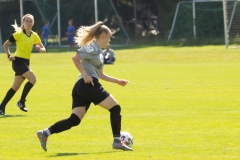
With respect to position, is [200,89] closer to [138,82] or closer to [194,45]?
[138,82]

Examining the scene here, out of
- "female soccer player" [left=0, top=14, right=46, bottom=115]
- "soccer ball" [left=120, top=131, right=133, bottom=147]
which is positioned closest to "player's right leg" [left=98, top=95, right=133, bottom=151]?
"soccer ball" [left=120, top=131, right=133, bottom=147]

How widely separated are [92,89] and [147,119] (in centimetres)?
353

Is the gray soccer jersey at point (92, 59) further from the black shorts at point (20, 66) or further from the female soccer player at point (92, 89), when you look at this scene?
the black shorts at point (20, 66)

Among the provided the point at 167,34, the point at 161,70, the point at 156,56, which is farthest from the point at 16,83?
the point at 167,34

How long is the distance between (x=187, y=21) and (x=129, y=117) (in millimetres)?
29184

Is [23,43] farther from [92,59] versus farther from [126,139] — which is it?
[126,139]

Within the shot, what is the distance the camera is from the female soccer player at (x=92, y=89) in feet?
27.3

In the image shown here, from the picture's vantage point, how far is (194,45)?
39.2 m

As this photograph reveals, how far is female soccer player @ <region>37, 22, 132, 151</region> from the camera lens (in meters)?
8.31

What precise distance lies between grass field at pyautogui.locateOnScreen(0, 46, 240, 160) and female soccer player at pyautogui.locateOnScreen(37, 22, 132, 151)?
0.32 metres

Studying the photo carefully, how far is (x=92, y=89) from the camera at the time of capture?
8297 mm

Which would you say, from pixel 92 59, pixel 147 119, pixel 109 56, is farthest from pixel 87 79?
pixel 109 56

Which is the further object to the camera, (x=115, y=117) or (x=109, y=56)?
(x=109, y=56)

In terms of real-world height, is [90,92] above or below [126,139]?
above
